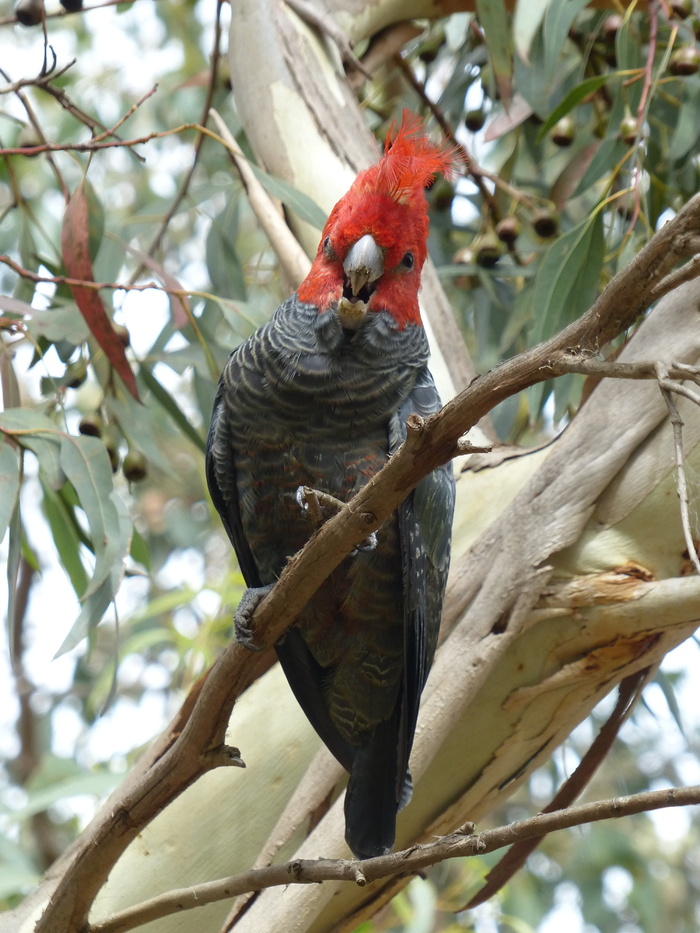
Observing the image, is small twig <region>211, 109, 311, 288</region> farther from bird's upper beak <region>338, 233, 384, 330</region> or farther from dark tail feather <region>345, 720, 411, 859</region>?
dark tail feather <region>345, 720, 411, 859</region>

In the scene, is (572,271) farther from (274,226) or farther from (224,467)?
(224,467)

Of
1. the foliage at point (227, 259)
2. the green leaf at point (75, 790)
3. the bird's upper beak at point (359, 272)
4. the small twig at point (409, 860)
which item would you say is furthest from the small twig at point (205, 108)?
the small twig at point (409, 860)

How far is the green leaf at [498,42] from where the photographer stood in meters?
2.67

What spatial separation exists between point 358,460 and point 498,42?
53.5 inches

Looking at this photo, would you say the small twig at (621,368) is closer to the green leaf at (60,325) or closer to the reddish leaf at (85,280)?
the reddish leaf at (85,280)

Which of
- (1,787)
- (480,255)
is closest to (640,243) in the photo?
(480,255)

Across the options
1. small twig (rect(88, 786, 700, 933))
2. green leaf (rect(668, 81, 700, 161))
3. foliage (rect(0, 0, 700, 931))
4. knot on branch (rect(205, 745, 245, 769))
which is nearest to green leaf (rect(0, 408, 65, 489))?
foliage (rect(0, 0, 700, 931))

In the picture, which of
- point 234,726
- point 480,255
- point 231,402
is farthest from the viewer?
point 480,255

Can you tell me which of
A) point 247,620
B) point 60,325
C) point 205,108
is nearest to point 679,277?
point 247,620

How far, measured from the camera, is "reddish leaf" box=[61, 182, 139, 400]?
2.23 m

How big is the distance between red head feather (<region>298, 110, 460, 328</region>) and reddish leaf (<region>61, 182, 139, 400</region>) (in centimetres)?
46

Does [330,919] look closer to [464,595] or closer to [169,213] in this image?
[464,595]

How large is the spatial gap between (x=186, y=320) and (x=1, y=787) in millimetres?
3568

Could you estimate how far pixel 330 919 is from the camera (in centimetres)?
202
